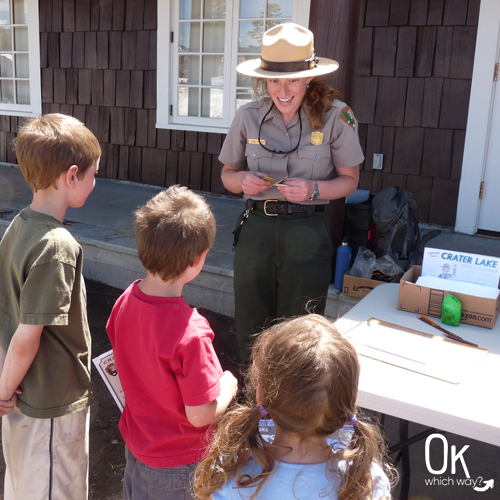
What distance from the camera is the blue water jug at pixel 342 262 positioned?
10.6 feet

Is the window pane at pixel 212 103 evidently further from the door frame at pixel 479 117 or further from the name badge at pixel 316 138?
the name badge at pixel 316 138

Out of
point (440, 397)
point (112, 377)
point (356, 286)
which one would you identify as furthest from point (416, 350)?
point (356, 286)

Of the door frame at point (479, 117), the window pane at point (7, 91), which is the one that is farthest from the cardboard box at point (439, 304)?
the window pane at point (7, 91)

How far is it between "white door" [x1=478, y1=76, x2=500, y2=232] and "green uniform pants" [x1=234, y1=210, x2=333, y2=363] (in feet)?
8.94

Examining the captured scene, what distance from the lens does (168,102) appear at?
5.98 metres

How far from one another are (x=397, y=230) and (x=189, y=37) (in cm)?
355

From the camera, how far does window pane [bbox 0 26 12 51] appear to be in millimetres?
7207

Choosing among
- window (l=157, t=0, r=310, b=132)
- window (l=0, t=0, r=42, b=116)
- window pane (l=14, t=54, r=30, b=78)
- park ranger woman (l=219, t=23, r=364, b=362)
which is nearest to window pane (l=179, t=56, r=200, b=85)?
window (l=157, t=0, r=310, b=132)

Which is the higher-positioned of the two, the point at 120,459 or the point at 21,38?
the point at 21,38

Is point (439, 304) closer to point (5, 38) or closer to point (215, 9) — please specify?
point (215, 9)

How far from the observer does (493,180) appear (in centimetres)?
Result: 451

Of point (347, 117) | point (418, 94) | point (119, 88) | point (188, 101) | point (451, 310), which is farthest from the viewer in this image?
point (119, 88)

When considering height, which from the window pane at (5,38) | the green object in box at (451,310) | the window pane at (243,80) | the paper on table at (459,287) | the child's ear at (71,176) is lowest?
the green object in box at (451,310)

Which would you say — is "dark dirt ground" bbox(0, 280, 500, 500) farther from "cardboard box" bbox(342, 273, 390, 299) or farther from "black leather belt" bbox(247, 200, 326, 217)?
"black leather belt" bbox(247, 200, 326, 217)
